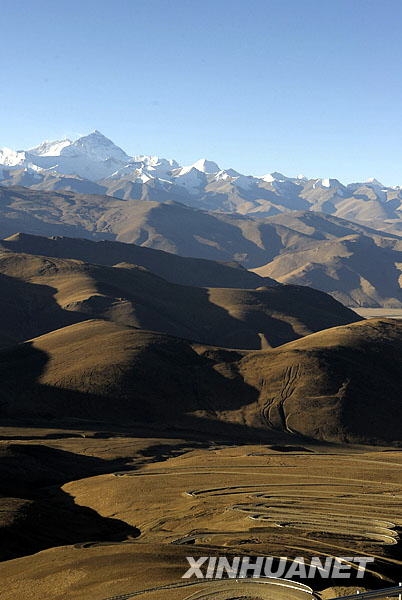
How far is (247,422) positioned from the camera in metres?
134

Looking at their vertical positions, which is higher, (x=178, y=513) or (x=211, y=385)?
(x=178, y=513)

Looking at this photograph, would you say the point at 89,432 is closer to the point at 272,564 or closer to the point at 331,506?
the point at 331,506

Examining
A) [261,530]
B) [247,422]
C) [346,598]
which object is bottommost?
[247,422]

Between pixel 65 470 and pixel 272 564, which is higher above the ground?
pixel 272 564

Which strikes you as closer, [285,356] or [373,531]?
[373,531]

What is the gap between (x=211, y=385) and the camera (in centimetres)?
14525

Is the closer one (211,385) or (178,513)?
(178,513)

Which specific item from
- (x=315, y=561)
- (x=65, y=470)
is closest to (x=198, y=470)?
(x=65, y=470)

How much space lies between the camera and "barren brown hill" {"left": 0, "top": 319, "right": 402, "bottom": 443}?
440 feet

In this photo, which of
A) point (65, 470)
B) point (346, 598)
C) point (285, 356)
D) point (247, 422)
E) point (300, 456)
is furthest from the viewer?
point (285, 356)

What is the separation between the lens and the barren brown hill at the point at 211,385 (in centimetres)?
13400

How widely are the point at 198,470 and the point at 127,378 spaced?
61903 mm

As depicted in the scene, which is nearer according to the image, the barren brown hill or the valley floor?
the valley floor

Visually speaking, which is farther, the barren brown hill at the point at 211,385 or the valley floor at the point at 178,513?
the barren brown hill at the point at 211,385
